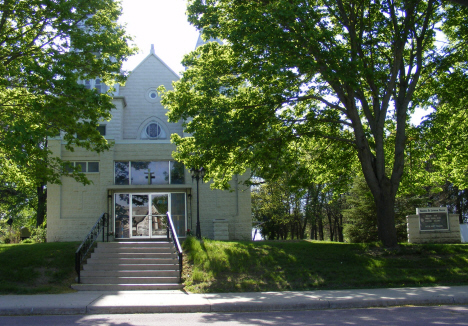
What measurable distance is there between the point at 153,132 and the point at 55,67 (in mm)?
16214

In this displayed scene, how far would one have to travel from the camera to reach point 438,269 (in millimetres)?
13289

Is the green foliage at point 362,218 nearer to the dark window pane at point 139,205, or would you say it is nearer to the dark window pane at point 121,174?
the dark window pane at point 139,205

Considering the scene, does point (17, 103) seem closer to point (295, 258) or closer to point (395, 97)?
point (295, 258)

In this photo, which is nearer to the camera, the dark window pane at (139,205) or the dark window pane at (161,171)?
the dark window pane at (139,205)

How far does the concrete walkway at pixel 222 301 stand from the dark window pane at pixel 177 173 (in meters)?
11.8

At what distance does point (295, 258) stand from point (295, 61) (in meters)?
6.48

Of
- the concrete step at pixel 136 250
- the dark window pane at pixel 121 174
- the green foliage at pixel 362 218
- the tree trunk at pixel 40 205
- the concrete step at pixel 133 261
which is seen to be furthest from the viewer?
the tree trunk at pixel 40 205

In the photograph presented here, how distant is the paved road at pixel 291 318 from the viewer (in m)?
8.09

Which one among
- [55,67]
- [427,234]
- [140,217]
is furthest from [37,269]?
[427,234]

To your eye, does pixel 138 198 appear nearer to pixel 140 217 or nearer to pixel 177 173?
pixel 140 217

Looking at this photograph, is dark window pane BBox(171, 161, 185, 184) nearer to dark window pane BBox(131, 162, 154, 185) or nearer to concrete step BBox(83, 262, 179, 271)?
dark window pane BBox(131, 162, 154, 185)

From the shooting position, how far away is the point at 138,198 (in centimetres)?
2214

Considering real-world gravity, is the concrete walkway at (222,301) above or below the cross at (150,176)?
below

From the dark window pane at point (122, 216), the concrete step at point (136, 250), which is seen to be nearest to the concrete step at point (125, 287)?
the concrete step at point (136, 250)
